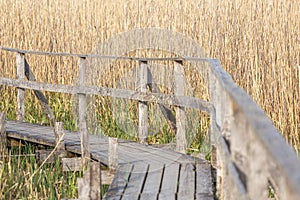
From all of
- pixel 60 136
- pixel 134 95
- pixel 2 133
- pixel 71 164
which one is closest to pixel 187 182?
pixel 71 164

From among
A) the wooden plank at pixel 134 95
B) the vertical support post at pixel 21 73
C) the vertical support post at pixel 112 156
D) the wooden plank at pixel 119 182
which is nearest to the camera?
the wooden plank at pixel 119 182

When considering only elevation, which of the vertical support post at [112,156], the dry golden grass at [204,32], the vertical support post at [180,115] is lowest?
the vertical support post at [112,156]

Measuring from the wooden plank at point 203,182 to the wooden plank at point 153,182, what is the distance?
21 centimetres

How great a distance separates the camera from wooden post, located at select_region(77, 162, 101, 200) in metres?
3.13

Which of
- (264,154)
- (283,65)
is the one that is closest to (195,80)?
(283,65)

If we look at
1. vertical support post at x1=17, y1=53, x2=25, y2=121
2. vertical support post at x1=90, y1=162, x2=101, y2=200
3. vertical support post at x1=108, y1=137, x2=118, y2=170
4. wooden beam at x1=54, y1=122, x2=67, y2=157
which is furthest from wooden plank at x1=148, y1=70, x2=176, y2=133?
vertical support post at x1=90, y1=162, x2=101, y2=200

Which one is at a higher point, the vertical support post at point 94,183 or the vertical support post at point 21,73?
the vertical support post at point 21,73

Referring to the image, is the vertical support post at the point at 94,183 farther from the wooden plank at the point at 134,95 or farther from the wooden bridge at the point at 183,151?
the wooden plank at the point at 134,95

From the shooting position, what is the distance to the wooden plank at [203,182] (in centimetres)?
392

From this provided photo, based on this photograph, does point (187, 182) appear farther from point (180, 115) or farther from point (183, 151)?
point (180, 115)

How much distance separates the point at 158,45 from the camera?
6809 millimetres

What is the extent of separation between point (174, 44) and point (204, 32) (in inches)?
11.1

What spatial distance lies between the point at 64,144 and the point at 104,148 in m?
0.29

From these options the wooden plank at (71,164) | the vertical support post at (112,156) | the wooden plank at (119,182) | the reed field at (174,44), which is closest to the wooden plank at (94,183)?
the wooden plank at (119,182)
